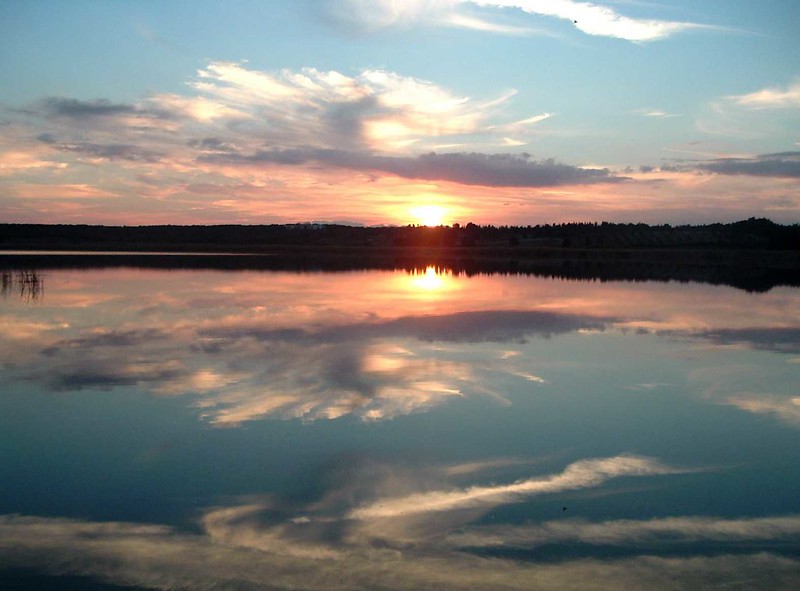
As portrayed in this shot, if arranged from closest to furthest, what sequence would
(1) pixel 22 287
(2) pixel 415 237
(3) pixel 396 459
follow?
(3) pixel 396 459, (1) pixel 22 287, (2) pixel 415 237

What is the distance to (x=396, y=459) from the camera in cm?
581

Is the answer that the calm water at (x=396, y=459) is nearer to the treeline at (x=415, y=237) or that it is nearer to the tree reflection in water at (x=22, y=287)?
the tree reflection in water at (x=22, y=287)

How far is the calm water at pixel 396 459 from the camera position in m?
4.12

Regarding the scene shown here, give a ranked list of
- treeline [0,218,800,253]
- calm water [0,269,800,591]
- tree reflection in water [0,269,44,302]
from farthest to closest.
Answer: treeline [0,218,800,253]
tree reflection in water [0,269,44,302]
calm water [0,269,800,591]

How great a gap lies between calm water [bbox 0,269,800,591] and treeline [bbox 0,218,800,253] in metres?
62.8

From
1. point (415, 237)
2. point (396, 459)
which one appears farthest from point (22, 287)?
point (415, 237)


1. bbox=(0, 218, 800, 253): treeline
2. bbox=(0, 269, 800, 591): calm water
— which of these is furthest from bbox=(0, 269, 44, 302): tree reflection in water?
bbox=(0, 218, 800, 253): treeline

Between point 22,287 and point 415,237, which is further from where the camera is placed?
point 415,237

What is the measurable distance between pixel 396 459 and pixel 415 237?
83735 mm

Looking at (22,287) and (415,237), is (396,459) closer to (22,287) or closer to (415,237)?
(22,287)

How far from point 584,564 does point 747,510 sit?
5.08 feet

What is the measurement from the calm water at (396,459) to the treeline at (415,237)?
62.8m

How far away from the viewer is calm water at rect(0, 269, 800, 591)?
4.12 m

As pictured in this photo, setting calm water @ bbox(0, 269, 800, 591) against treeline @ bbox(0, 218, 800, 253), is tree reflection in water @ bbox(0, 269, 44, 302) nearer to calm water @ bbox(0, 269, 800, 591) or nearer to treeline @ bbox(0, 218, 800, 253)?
calm water @ bbox(0, 269, 800, 591)
